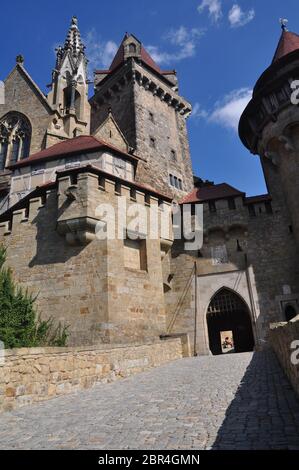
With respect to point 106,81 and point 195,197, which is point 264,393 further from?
point 106,81

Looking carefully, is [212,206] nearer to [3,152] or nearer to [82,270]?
[82,270]

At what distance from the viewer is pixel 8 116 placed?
2377 cm

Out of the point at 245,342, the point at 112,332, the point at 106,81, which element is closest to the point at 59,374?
the point at 112,332

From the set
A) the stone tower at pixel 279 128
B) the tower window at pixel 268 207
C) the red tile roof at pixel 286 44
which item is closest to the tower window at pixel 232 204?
the tower window at pixel 268 207

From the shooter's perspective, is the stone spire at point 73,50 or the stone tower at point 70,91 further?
the stone spire at point 73,50

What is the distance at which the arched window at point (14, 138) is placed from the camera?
73.3 ft

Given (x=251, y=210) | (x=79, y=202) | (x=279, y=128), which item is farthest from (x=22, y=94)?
(x=251, y=210)

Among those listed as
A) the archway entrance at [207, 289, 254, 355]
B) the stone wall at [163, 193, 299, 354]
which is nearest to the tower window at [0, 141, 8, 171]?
the stone wall at [163, 193, 299, 354]

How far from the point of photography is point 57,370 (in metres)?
5.98

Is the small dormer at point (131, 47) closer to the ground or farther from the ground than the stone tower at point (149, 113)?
farther from the ground

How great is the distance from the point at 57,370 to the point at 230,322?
16435 mm

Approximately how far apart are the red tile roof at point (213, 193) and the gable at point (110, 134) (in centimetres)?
554

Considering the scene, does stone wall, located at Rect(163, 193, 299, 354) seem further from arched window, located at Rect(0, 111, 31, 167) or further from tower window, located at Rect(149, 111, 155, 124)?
arched window, located at Rect(0, 111, 31, 167)

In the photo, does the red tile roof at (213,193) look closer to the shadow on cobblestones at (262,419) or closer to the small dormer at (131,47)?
the shadow on cobblestones at (262,419)
